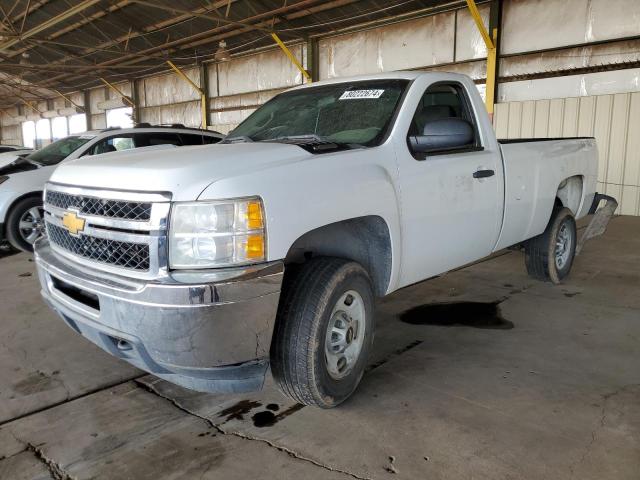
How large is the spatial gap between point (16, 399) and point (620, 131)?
37.5 feet

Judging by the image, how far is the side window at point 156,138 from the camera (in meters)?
7.71

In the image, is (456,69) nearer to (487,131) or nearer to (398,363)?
(487,131)

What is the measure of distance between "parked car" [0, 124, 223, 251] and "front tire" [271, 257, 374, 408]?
204 inches

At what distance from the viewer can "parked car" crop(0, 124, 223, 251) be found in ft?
22.0

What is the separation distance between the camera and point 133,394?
122 inches

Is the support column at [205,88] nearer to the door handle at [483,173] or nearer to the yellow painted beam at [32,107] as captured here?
the door handle at [483,173]

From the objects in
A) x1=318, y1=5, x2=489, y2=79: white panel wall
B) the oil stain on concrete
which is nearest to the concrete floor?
the oil stain on concrete

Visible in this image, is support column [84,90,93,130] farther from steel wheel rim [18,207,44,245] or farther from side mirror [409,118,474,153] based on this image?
side mirror [409,118,474,153]

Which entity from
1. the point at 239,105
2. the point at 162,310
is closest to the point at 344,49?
the point at 239,105

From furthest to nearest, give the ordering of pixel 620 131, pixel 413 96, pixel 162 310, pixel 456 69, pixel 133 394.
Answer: pixel 456 69 → pixel 620 131 → pixel 413 96 → pixel 133 394 → pixel 162 310

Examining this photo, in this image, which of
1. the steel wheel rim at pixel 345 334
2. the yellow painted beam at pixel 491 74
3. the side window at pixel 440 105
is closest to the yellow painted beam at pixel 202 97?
the yellow painted beam at pixel 491 74

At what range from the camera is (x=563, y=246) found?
5500mm

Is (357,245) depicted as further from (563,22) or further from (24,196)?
(563,22)

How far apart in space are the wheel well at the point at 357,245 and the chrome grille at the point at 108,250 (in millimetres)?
729
